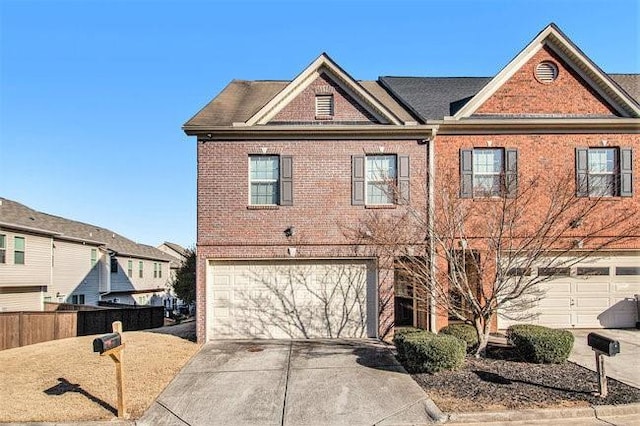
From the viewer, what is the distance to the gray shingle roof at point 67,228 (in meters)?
21.2

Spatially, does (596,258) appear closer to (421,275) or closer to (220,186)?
(421,275)

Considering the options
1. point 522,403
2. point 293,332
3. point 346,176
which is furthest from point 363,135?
point 522,403

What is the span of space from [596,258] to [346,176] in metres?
7.94

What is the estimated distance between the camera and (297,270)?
12102mm

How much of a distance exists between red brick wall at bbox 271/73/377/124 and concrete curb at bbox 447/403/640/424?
27.0ft

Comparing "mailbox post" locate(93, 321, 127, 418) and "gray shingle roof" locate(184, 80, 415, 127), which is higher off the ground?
"gray shingle roof" locate(184, 80, 415, 127)

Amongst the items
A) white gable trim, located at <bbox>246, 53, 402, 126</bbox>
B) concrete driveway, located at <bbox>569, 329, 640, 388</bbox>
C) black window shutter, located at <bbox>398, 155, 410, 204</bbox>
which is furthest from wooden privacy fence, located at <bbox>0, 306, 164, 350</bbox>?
→ concrete driveway, located at <bbox>569, 329, 640, 388</bbox>

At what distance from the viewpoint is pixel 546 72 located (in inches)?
507

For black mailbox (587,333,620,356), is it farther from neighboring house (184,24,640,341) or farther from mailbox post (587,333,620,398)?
neighboring house (184,24,640,341)

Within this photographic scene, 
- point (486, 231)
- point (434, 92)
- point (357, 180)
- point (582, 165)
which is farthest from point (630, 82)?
point (357, 180)

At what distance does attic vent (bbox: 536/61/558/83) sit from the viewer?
12.9 metres

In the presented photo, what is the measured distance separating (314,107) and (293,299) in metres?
5.66

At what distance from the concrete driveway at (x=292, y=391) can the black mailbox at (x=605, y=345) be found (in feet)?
10.4

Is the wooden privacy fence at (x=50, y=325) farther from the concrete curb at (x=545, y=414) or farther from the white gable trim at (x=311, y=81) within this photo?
the concrete curb at (x=545, y=414)
